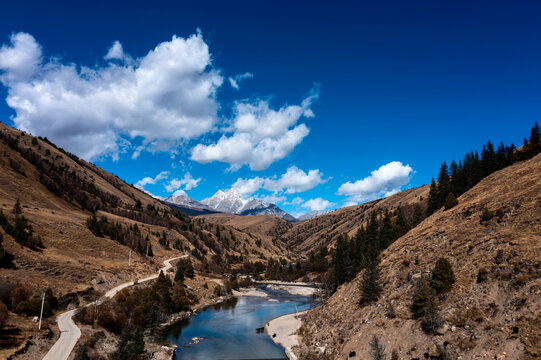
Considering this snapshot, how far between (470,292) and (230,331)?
50383mm

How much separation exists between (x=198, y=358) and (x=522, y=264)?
4769 cm

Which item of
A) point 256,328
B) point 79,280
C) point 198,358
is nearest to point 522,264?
point 198,358

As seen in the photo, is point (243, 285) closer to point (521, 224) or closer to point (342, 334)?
point (342, 334)

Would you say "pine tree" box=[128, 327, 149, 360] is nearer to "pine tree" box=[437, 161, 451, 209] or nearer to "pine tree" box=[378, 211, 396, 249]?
"pine tree" box=[378, 211, 396, 249]

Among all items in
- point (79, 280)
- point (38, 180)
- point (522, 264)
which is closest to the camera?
point (522, 264)

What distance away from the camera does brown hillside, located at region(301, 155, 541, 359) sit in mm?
28062

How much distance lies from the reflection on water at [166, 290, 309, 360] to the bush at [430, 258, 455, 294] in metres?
28.3

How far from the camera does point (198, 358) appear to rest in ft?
167

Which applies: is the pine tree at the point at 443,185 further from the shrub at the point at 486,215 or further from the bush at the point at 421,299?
the bush at the point at 421,299

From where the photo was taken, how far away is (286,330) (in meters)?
65.6

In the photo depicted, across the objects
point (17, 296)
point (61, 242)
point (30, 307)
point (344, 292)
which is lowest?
point (344, 292)

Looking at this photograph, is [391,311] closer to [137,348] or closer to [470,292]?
[470,292]

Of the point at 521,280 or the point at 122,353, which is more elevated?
the point at 521,280

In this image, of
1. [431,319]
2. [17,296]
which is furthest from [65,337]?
[431,319]
